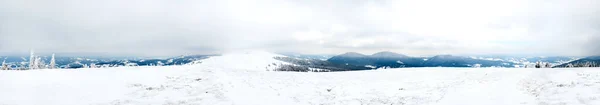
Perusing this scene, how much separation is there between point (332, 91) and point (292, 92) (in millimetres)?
3884

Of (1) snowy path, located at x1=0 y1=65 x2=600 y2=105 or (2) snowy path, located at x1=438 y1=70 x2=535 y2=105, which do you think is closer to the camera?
(1) snowy path, located at x1=0 y1=65 x2=600 y2=105

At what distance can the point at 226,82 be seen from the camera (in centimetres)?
2756

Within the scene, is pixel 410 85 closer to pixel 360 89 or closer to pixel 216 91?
pixel 360 89

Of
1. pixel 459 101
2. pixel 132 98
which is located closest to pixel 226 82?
pixel 132 98

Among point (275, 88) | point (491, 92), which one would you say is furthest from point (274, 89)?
point (491, 92)

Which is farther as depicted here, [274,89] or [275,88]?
[275,88]

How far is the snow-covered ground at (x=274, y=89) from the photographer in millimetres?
20406

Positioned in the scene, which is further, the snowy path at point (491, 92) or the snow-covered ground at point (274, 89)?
the snowy path at point (491, 92)

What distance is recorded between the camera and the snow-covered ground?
803 inches

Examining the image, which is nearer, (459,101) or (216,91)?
(459,101)

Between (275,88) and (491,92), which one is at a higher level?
(275,88)

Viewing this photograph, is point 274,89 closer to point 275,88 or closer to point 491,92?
point 275,88

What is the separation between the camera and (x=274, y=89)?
27.5m

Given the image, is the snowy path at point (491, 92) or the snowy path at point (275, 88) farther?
the snowy path at point (491, 92)
